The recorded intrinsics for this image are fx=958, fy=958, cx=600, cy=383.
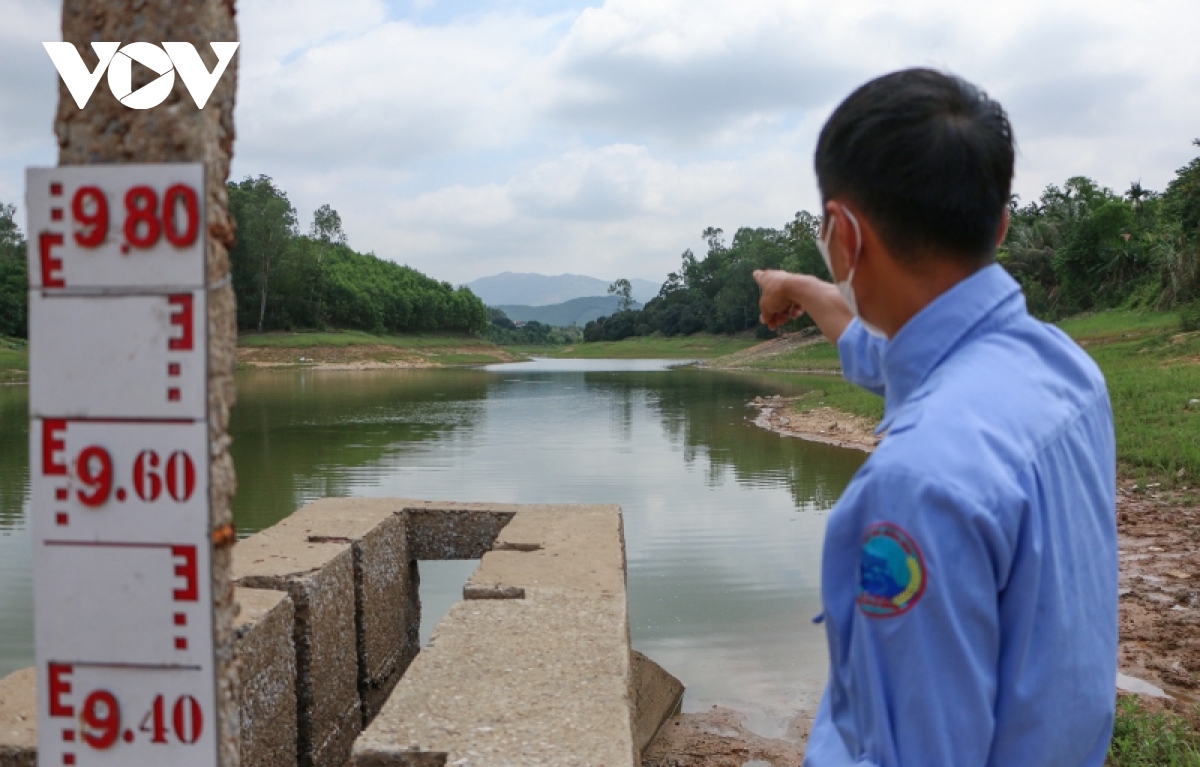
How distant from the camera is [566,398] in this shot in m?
26.6

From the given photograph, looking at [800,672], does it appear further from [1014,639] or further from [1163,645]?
[1014,639]

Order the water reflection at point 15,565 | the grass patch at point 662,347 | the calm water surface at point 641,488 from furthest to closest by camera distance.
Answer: the grass patch at point 662,347 < the calm water surface at point 641,488 < the water reflection at point 15,565

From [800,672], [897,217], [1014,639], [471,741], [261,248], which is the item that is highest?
[261,248]

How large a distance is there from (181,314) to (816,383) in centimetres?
2881

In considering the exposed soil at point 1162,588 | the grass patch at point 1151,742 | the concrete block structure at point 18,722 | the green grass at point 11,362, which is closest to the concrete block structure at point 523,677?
the concrete block structure at point 18,722

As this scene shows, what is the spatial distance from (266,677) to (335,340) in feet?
159

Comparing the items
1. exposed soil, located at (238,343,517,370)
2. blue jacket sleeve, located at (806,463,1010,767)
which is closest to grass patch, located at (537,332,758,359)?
exposed soil, located at (238,343,517,370)

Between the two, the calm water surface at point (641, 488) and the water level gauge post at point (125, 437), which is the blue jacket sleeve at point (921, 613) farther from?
the calm water surface at point (641, 488)

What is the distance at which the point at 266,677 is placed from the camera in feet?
10.1

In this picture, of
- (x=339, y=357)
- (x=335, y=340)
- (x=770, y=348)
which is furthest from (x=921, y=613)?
(x=335, y=340)

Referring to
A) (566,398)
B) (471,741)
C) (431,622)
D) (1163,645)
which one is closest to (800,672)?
(1163,645)

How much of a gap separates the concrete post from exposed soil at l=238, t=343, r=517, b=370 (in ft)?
142

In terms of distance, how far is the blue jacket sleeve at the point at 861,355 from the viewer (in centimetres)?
156

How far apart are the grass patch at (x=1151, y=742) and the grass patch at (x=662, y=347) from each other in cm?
4988
